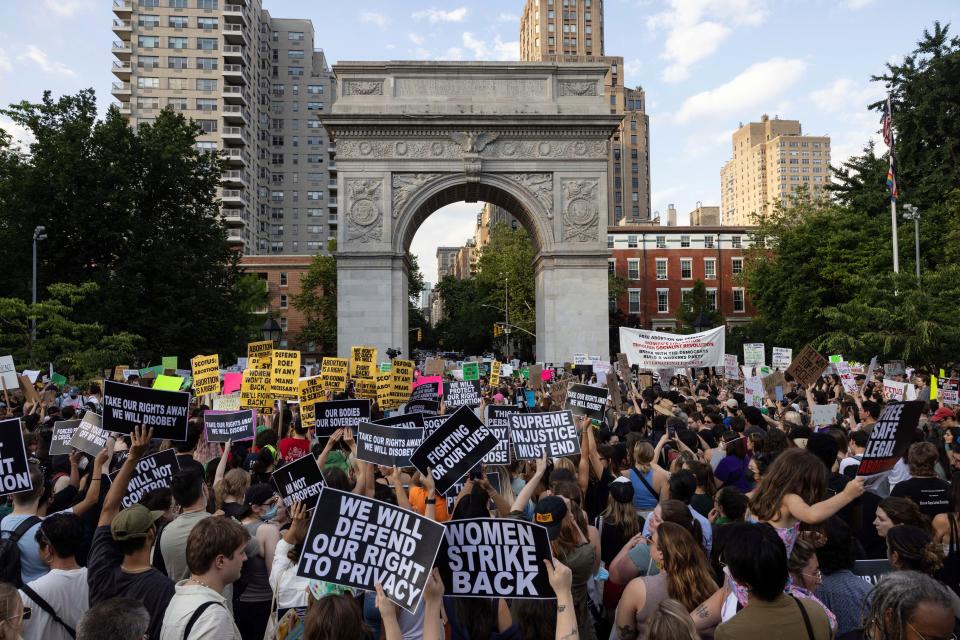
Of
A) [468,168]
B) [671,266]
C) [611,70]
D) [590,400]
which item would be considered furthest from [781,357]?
[611,70]

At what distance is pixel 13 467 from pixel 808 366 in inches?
477

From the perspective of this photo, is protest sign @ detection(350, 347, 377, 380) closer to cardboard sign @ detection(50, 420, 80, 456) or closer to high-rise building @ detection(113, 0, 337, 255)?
cardboard sign @ detection(50, 420, 80, 456)

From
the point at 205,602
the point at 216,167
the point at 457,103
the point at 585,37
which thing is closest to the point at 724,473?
the point at 205,602

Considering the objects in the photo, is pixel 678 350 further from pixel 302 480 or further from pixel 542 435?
pixel 302 480

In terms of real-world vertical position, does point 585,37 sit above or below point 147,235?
above

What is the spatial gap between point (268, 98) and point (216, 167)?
51111 millimetres

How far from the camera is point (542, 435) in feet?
23.2

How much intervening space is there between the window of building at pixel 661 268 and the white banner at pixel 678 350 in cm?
5289

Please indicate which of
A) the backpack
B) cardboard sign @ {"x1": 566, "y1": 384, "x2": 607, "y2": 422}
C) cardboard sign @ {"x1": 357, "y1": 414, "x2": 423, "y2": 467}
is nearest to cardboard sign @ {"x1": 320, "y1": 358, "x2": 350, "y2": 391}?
cardboard sign @ {"x1": 566, "y1": 384, "x2": 607, "y2": 422}

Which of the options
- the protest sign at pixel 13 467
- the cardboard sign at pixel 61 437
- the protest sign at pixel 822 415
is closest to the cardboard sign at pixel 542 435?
the protest sign at pixel 13 467

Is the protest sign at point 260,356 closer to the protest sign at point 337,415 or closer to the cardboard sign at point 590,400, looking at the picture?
the protest sign at point 337,415

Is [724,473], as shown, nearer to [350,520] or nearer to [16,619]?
[350,520]

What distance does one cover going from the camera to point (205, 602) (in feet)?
12.0

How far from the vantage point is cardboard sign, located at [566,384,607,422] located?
9406 mm
